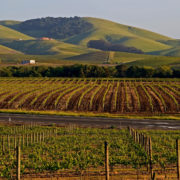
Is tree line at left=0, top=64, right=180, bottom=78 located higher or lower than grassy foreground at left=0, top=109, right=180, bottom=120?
higher

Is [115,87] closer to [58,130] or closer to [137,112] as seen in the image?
[137,112]

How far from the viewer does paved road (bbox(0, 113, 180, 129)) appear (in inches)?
2396

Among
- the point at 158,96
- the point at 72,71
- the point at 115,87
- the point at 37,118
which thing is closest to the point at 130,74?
the point at 72,71

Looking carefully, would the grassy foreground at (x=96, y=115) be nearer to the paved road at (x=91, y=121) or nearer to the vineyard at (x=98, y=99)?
the paved road at (x=91, y=121)

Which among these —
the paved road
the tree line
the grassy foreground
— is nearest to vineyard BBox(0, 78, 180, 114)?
the grassy foreground

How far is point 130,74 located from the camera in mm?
149750

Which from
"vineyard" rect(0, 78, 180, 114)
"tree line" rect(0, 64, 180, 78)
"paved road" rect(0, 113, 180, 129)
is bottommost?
"paved road" rect(0, 113, 180, 129)

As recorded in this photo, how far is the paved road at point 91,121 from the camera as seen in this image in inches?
2396

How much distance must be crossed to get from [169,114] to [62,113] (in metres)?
22.6

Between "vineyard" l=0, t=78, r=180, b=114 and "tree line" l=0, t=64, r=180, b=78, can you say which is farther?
"tree line" l=0, t=64, r=180, b=78

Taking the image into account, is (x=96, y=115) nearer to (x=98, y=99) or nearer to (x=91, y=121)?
(x=91, y=121)

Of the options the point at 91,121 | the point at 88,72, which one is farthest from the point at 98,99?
the point at 88,72

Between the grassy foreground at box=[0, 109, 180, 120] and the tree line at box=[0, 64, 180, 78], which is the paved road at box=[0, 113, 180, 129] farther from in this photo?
the tree line at box=[0, 64, 180, 78]

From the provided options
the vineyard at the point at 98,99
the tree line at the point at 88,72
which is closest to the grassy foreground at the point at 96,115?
the vineyard at the point at 98,99
